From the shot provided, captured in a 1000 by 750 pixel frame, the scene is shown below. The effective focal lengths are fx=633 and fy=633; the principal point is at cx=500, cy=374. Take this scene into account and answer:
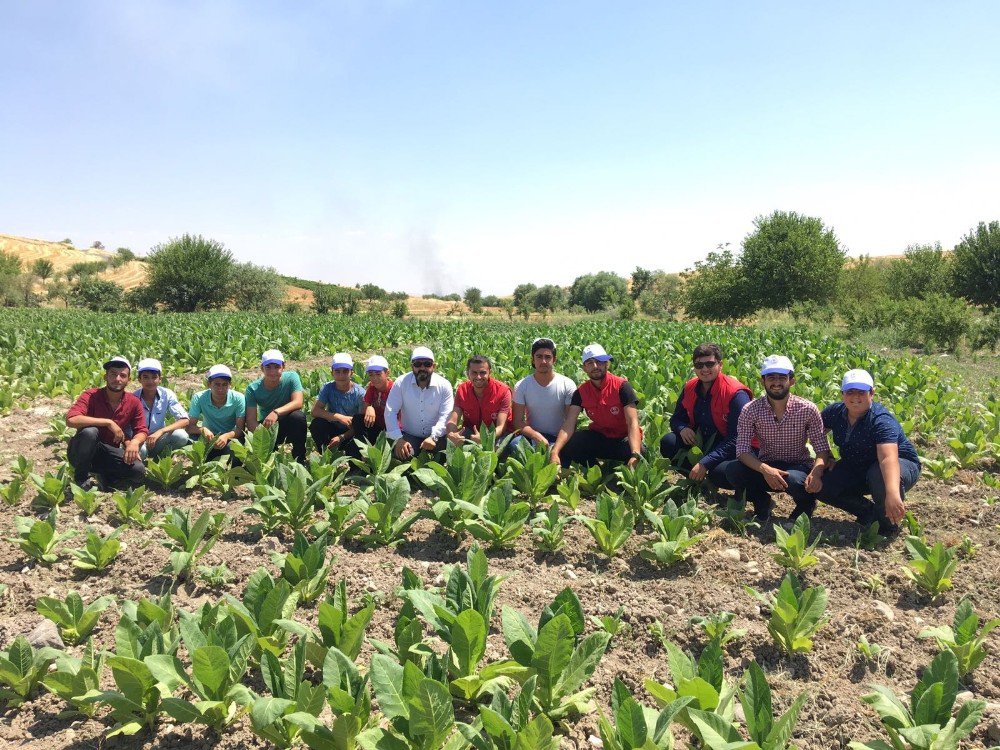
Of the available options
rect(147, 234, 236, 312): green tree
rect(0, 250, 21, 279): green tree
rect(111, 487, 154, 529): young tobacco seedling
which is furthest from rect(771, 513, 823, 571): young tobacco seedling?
rect(0, 250, 21, 279): green tree

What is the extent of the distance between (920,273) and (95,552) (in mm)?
45621

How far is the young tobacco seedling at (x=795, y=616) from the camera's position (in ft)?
10.4

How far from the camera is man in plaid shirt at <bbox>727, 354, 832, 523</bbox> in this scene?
4852mm

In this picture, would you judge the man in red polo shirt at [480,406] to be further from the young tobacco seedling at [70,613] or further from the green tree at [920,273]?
the green tree at [920,273]

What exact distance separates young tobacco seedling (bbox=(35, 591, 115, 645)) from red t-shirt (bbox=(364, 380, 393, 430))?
347cm

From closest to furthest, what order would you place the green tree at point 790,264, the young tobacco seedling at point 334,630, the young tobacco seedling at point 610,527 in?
the young tobacco seedling at point 334,630, the young tobacco seedling at point 610,527, the green tree at point 790,264

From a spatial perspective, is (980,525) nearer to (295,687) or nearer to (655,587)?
(655,587)

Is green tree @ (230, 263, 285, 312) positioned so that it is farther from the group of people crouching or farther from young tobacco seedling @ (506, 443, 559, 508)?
young tobacco seedling @ (506, 443, 559, 508)

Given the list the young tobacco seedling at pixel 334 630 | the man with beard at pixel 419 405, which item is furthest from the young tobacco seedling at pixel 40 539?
the man with beard at pixel 419 405

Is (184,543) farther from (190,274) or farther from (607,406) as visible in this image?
(190,274)

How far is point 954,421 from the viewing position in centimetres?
814

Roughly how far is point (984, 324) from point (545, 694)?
71.3 feet

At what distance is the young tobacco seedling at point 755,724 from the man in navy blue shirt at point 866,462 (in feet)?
8.29

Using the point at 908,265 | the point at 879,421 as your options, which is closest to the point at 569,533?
the point at 879,421
